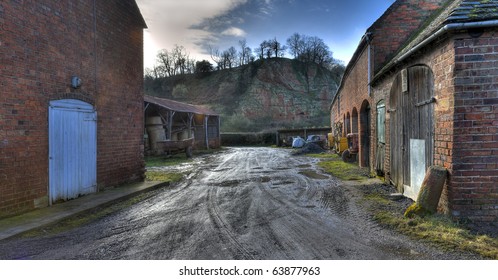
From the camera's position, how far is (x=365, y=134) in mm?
11820

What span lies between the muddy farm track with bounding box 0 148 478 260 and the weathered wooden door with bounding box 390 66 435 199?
1269mm

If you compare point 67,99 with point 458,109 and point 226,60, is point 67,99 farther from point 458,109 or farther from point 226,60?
point 226,60

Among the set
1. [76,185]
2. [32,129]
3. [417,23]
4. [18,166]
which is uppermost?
[417,23]

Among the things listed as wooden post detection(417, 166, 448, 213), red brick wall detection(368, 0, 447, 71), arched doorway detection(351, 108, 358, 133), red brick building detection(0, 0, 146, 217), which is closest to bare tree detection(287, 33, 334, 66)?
arched doorway detection(351, 108, 358, 133)

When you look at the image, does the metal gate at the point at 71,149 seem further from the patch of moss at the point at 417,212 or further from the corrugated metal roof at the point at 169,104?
the corrugated metal roof at the point at 169,104

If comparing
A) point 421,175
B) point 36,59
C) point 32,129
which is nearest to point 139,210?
point 32,129

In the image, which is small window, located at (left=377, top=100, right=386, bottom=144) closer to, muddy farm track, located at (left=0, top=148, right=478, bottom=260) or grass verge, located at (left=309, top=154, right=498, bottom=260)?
muddy farm track, located at (left=0, top=148, right=478, bottom=260)

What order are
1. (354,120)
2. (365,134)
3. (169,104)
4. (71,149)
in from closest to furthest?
(71,149) → (365,134) → (354,120) → (169,104)

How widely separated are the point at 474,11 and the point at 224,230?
5282mm

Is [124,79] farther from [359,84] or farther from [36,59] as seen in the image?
[359,84]

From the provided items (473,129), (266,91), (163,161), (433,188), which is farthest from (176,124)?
(266,91)

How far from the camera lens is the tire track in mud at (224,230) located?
351cm

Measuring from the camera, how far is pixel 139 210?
19.0ft
